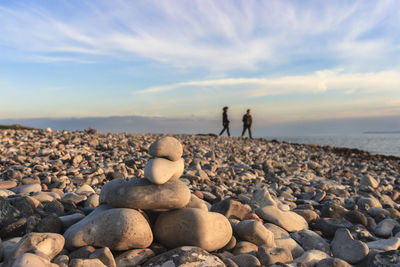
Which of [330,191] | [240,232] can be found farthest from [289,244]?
[330,191]

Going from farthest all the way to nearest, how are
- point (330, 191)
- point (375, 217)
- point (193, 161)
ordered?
point (193, 161) < point (330, 191) < point (375, 217)

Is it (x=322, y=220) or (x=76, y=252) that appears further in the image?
(x=322, y=220)

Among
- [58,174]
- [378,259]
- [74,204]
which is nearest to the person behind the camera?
[378,259]

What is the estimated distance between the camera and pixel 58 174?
6.72 meters

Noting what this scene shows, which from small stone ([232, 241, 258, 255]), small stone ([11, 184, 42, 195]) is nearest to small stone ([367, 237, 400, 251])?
small stone ([232, 241, 258, 255])

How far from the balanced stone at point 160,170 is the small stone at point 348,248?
1.98m

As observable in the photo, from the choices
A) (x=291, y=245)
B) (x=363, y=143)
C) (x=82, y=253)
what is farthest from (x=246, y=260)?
(x=363, y=143)

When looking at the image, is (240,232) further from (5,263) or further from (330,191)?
(330,191)

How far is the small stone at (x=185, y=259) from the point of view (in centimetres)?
273

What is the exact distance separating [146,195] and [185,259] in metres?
0.74

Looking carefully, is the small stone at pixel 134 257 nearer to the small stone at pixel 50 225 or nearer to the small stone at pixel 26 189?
the small stone at pixel 50 225

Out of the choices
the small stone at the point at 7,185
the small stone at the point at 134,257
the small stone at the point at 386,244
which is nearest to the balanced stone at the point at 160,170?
the small stone at the point at 134,257

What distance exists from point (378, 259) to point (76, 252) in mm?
2788

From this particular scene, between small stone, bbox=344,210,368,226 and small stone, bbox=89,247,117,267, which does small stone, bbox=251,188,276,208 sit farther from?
small stone, bbox=89,247,117,267
